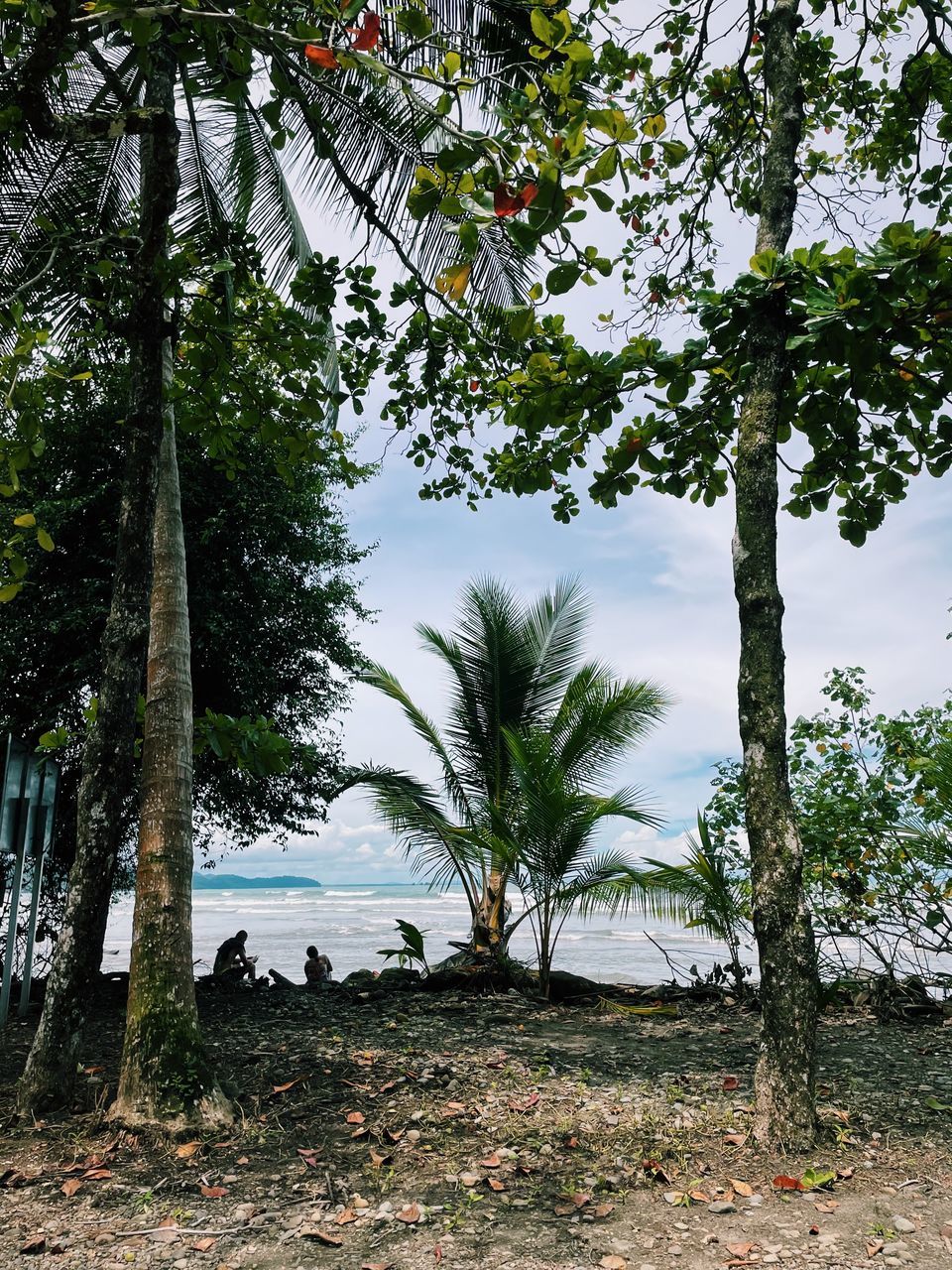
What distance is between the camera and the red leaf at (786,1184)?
11.5 feet

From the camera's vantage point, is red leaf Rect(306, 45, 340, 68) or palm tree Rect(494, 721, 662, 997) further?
palm tree Rect(494, 721, 662, 997)

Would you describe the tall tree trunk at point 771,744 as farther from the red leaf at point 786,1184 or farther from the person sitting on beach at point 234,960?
the person sitting on beach at point 234,960

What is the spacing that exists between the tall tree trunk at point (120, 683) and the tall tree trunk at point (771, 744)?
3405 millimetres

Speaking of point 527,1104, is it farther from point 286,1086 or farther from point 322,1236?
point 322,1236

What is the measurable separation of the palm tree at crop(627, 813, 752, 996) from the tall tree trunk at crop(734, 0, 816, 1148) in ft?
12.9

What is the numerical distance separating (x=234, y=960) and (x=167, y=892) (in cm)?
584

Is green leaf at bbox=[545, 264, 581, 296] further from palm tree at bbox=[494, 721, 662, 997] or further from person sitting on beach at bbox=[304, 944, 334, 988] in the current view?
person sitting on beach at bbox=[304, 944, 334, 988]

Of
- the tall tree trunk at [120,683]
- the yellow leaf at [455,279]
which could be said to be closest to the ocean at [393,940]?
the tall tree trunk at [120,683]

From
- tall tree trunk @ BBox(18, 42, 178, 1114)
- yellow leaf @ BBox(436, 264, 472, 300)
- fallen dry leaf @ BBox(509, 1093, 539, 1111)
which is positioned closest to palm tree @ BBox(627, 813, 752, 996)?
fallen dry leaf @ BBox(509, 1093, 539, 1111)

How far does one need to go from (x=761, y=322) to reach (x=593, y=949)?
72.4 feet

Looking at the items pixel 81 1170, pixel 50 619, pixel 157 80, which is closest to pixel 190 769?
pixel 81 1170

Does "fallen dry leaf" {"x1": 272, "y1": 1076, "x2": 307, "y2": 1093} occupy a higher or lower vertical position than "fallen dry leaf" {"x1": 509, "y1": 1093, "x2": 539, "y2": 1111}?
higher

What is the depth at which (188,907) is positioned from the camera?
516cm

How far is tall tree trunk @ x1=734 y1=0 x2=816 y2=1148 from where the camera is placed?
3.90 m
